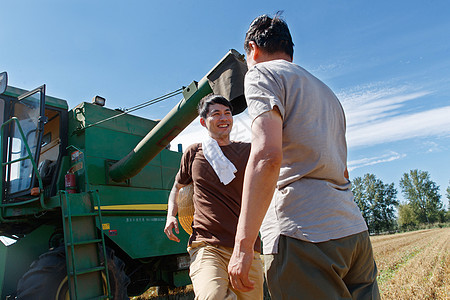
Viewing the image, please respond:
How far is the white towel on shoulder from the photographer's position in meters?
2.53

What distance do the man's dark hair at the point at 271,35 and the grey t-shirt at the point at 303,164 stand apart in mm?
164

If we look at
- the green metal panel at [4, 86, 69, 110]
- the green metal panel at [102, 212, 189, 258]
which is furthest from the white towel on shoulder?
the green metal panel at [4, 86, 69, 110]

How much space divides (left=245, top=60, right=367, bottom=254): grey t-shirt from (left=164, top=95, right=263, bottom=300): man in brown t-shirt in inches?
31.3

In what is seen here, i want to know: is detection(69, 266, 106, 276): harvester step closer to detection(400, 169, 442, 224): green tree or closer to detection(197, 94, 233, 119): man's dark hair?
detection(197, 94, 233, 119): man's dark hair

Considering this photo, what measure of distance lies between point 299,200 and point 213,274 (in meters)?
0.99

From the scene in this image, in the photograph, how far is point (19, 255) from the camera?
5.15 meters

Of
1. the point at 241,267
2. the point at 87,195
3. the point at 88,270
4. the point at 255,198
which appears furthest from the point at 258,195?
the point at 87,195

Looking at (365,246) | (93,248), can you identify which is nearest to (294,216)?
(365,246)

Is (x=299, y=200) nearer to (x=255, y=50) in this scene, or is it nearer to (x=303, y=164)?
(x=303, y=164)

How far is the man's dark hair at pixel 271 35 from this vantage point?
1.81 meters

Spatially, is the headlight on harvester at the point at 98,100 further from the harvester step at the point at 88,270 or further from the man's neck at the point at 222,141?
the man's neck at the point at 222,141

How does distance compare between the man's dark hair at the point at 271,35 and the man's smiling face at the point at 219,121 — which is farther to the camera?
the man's smiling face at the point at 219,121

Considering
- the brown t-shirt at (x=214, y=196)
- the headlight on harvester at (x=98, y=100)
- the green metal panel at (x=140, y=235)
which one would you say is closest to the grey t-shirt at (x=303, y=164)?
the brown t-shirt at (x=214, y=196)

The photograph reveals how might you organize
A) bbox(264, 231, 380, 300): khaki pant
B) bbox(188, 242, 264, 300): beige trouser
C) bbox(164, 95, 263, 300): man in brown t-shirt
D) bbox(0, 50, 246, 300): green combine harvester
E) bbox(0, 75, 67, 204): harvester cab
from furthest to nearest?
bbox(0, 75, 67, 204): harvester cab, bbox(0, 50, 246, 300): green combine harvester, bbox(164, 95, 263, 300): man in brown t-shirt, bbox(188, 242, 264, 300): beige trouser, bbox(264, 231, 380, 300): khaki pant
